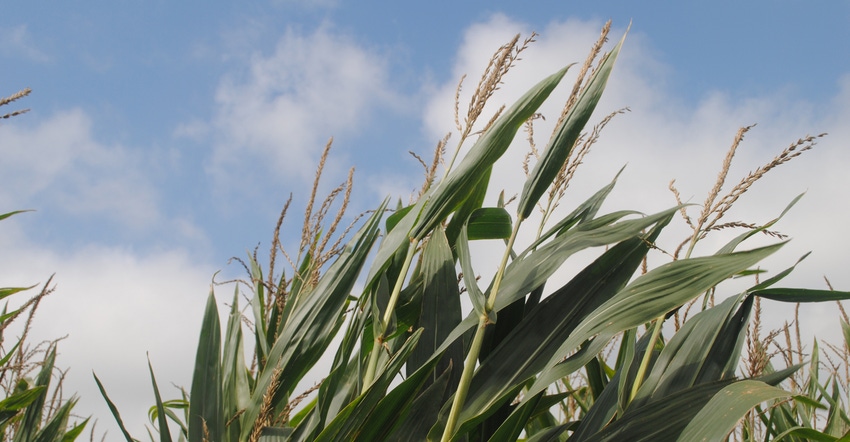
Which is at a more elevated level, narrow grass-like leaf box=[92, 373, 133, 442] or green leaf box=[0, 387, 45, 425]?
green leaf box=[0, 387, 45, 425]

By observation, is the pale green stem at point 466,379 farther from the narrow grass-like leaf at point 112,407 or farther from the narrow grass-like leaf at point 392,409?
the narrow grass-like leaf at point 112,407

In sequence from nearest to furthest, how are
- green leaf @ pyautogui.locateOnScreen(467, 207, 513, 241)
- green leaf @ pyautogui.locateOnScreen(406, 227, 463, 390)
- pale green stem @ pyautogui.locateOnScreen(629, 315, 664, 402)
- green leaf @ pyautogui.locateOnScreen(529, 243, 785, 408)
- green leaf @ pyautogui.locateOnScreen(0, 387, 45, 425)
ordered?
green leaf @ pyautogui.locateOnScreen(529, 243, 785, 408), pale green stem @ pyautogui.locateOnScreen(629, 315, 664, 402), green leaf @ pyautogui.locateOnScreen(406, 227, 463, 390), green leaf @ pyautogui.locateOnScreen(467, 207, 513, 241), green leaf @ pyautogui.locateOnScreen(0, 387, 45, 425)

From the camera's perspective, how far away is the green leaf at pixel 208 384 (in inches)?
56.3

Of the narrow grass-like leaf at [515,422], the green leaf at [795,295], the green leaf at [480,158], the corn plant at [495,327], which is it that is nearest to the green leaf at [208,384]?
the corn plant at [495,327]

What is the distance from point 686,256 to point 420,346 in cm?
56

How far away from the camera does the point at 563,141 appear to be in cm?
140

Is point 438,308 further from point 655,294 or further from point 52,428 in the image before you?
point 52,428

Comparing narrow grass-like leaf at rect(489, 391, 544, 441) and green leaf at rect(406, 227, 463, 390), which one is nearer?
narrow grass-like leaf at rect(489, 391, 544, 441)

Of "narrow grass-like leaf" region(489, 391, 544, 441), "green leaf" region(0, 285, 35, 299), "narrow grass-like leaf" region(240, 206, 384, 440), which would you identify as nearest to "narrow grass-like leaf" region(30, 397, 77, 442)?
"green leaf" region(0, 285, 35, 299)

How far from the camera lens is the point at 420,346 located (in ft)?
4.64

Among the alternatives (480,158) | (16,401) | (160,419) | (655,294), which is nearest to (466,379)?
(655,294)

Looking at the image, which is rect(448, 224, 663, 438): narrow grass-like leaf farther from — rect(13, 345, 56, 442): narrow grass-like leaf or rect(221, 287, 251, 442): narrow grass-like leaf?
rect(13, 345, 56, 442): narrow grass-like leaf

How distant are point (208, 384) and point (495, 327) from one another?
0.63 metres

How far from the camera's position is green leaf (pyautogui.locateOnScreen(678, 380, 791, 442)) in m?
0.99
